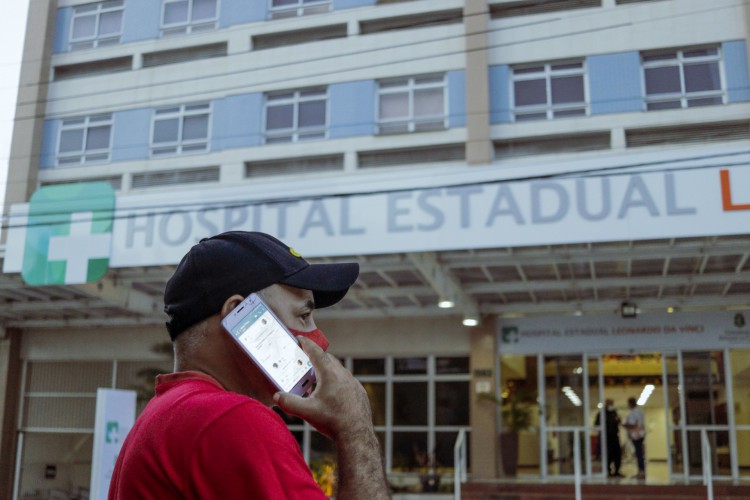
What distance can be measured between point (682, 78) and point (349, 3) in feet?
29.2

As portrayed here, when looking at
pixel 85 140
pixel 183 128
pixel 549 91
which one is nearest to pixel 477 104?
pixel 549 91

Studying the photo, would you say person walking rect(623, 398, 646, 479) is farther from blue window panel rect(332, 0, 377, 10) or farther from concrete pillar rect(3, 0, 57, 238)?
concrete pillar rect(3, 0, 57, 238)

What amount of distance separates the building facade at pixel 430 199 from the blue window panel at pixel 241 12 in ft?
0.19

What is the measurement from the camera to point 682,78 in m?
20.5

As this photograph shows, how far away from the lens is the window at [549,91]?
21.1 m

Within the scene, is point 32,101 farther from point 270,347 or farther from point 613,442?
point 270,347

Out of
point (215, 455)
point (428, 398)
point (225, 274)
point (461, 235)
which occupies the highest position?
point (461, 235)

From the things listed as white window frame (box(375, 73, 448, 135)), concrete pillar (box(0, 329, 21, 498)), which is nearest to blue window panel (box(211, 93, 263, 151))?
white window frame (box(375, 73, 448, 135))

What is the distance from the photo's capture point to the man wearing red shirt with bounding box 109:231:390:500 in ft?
3.98

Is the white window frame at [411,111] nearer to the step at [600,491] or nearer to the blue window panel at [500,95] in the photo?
the blue window panel at [500,95]

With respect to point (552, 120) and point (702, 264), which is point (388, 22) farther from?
point (702, 264)

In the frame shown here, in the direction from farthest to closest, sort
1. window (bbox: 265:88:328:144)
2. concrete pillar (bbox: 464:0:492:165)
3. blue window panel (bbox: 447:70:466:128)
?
window (bbox: 265:88:328:144), blue window panel (bbox: 447:70:466:128), concrete pillar (bbox: 464:0:492:165)

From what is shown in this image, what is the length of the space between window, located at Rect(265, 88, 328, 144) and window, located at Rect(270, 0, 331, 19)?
7.72ft

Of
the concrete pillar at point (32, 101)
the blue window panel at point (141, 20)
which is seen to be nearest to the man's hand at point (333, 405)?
the concrete pillar at point (32, 101)
